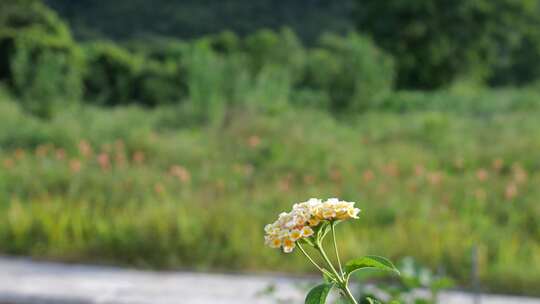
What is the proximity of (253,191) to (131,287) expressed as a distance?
243cm

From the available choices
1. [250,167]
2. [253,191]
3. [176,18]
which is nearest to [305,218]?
[253,191]

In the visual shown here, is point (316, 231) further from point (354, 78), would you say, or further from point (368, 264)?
point (354, 78)

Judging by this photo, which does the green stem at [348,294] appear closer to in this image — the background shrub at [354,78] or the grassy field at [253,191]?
the grassy field at [253,191]

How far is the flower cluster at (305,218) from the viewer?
1.28m

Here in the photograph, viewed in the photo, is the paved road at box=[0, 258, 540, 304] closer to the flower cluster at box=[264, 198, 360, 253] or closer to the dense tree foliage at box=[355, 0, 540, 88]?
the flower cluster at box=[264, 198, 360, 253]

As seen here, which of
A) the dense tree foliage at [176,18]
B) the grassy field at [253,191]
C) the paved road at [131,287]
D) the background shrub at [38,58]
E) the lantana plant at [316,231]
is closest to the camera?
the lantana plant at [316,231]

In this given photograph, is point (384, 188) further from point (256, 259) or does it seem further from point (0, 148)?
point (0, 148)

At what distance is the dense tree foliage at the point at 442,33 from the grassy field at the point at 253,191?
16663 mm

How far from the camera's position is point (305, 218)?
51.4 inches

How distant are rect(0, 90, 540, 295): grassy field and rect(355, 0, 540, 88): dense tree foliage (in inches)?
656

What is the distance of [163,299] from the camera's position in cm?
514

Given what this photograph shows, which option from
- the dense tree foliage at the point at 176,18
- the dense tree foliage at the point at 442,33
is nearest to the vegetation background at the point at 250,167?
the dense tree foliage at the point at 176,18

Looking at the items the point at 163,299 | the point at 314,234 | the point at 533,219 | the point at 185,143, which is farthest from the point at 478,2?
the point at 314,234

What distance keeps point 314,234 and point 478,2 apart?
1088 inches
